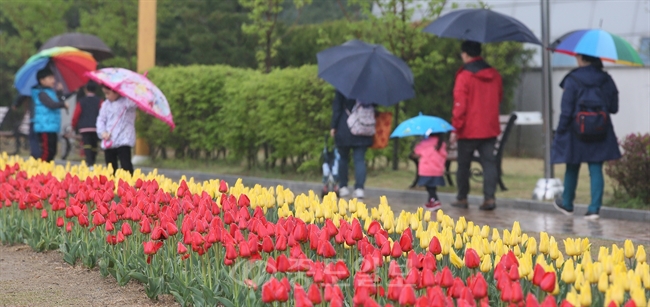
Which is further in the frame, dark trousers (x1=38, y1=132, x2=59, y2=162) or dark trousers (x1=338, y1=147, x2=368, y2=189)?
dark trousers (x1=38, y1=132, x2=59, y2=162)

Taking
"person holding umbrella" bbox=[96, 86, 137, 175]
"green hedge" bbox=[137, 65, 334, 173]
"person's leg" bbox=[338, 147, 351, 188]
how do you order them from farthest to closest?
"green hedge" bbox=[137, 65, 334, 173]
"person's leg" bbox=[338, 147, 351, 188]
"person holding umbrella" bbox=[96, 86, 137, 175]

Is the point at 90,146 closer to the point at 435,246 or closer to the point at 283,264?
the point at 435,246

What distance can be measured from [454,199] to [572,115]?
2720mm

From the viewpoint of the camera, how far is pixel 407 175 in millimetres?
17359

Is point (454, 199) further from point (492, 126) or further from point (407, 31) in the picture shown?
point (407, 31)

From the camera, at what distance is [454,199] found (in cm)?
1402

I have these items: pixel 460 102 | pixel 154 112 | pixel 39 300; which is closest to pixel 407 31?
pixel 460 102

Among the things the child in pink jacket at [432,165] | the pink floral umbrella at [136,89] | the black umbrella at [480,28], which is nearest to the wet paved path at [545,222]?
the child in pink jacket at [432,165]

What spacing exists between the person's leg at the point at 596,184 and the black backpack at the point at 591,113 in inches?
12.2

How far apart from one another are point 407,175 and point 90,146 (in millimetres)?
5122

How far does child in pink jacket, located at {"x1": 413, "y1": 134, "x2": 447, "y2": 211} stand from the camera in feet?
41.1

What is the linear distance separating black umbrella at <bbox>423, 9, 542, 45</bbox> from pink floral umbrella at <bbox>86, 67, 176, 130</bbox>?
10.7ft

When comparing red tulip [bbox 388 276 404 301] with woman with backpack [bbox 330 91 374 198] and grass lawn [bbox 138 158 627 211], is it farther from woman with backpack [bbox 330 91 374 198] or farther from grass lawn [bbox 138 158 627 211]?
woman with backpack [bbox 330 91 374 198]

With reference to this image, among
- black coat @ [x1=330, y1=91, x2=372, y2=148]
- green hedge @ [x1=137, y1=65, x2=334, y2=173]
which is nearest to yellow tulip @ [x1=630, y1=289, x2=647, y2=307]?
black coat @ [x1=330, y1=91, x2=372, y2=148]
